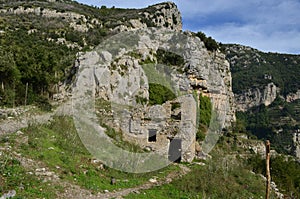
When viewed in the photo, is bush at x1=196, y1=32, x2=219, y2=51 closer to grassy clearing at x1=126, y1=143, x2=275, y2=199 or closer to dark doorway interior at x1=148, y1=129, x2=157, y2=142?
dark doorway interior at x1=148, y1=129, x2=157, y2=142

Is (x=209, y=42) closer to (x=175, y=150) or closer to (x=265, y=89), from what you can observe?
(x=175, y=150)

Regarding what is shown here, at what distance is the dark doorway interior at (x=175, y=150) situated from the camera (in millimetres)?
17234

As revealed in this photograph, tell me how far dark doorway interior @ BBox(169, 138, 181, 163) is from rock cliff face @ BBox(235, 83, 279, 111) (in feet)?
403

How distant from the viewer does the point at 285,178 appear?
77.9 feet

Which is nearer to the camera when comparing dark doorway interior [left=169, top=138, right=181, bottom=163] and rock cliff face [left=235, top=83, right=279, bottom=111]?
dark doorway interior [left=169, top=138, right=181, bottom=163]

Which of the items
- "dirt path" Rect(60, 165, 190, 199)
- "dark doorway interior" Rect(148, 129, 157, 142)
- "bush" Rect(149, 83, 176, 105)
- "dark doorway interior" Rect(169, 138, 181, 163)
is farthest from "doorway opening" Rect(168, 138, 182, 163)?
"bush" Rect(149, 83, 176, 105)

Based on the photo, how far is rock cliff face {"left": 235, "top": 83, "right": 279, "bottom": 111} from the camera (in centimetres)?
13325

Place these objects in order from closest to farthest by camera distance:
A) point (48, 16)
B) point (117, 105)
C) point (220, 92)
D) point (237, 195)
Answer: point (237, 195)
point (117, 105)
point (220, 92)
point (48, 16)

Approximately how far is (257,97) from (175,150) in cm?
12450

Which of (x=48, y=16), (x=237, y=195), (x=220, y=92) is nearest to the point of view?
(x=237, y=195)

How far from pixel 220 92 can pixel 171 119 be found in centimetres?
3675

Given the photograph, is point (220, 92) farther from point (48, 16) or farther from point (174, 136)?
point (48, 16)

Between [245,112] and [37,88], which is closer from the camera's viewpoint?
[37,88]

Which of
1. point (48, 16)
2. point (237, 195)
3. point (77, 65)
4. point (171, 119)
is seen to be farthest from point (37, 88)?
point (48, 16)
